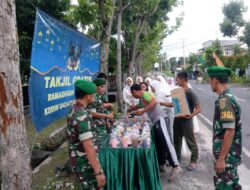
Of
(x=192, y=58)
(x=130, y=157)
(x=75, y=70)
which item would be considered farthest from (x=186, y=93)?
(x=192, y=58)

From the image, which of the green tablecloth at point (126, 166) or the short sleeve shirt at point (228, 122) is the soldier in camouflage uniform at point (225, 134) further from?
the green tablecloth at point (126, 166)

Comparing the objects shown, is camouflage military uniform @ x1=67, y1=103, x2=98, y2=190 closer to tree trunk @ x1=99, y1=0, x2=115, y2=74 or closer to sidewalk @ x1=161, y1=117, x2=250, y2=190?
sidewalk @ x1=161, y1=117, x2=250, y2=190

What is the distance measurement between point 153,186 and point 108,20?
5.31 metres

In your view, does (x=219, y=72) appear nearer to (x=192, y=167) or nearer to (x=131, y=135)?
(x=131, y=135)

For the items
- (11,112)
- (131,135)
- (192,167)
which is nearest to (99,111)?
(131,135)

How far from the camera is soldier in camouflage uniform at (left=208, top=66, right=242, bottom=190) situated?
10.0 feet

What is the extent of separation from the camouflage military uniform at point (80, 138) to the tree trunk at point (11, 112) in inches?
19.5

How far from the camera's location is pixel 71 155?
10.1 feet

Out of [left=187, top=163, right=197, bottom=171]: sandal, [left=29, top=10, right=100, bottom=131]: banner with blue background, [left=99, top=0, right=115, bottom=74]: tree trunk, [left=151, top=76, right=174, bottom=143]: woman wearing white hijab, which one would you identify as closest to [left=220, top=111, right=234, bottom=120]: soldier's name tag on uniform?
[left=29, top=10, right=100, bottom=131]: banner with blue background

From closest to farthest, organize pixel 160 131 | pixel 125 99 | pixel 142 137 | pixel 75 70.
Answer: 1. pixel 142 137
2. pixel 160 131
3. pixel 75 70
4. pixel 125 99

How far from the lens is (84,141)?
285cm

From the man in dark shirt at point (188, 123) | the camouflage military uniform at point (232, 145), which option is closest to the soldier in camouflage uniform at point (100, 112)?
the man in dark shirt at point (188, 123)

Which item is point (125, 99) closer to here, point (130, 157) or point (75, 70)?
point (75, 70)

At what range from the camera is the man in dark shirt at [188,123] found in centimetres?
529
